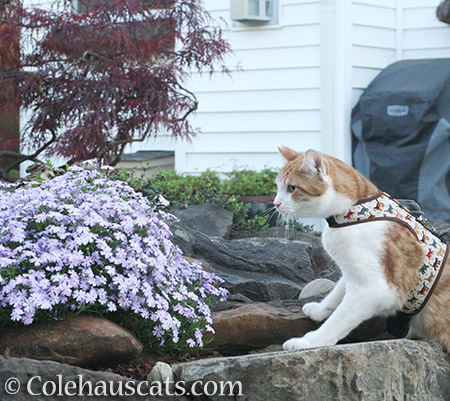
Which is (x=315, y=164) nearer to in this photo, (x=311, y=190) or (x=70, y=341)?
(x=311, y=190)

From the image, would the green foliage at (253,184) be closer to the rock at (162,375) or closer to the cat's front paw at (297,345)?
the cat's front paw at (297,345)

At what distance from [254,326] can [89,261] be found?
86cm

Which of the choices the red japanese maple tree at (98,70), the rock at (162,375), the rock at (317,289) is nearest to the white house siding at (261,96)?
the red japanese maple tree at (98,70)

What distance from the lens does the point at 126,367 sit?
2.76 meters

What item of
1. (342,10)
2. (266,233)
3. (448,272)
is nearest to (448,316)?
(448,272)

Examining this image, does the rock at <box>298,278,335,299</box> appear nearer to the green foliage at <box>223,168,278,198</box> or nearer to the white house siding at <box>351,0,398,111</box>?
the green foliage at <box>223,168,278,198</box>

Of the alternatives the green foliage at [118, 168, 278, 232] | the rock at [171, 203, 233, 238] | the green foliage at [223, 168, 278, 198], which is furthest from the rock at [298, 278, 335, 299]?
the green foliage at [223, 168, 278, 198]

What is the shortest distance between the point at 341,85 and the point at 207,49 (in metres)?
1.75

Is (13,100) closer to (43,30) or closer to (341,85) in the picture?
(43,30)

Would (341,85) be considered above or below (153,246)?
above

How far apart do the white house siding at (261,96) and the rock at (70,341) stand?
4908 millimetres

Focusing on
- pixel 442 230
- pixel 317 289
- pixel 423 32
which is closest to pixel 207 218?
pixel 442 230

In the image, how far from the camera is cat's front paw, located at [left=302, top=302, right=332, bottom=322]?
3.16 metres

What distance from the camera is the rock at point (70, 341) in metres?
2.54
